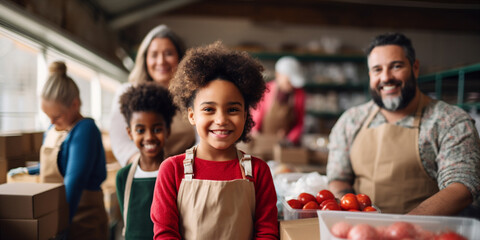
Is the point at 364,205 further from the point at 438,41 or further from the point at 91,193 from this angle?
the point at 438,41

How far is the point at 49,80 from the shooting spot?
57.1 inches

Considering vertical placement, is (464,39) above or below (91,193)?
above

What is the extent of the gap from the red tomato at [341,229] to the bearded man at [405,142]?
32.0 inches

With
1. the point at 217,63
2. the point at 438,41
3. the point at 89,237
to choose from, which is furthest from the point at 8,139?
the point at 438,41

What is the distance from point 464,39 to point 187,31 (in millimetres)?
5506

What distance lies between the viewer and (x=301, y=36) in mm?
6102

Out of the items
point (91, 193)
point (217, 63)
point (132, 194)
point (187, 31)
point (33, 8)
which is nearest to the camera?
point (217, 63)

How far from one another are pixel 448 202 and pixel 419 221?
582 mm

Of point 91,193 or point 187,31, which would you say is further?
point 187,31

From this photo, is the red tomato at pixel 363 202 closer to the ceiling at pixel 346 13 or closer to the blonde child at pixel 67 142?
the blonde child at pixel 67 142

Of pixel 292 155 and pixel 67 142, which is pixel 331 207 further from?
pixel 292 155

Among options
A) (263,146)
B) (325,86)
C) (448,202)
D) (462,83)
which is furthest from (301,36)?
(448,202)

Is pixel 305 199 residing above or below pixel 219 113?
below

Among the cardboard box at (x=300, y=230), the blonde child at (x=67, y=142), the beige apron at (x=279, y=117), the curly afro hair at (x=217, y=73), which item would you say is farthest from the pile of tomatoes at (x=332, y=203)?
the beige apron at (x=279, y=117)
